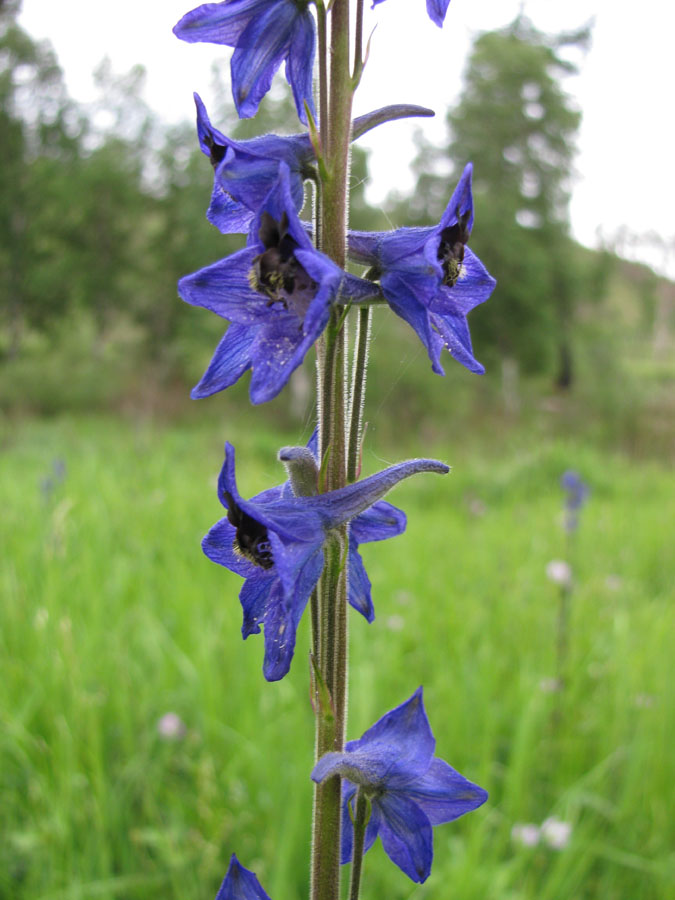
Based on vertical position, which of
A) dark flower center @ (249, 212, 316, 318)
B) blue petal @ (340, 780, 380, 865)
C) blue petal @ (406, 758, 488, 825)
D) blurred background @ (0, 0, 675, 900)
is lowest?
blurred background @ (0, 0, 675, 900)

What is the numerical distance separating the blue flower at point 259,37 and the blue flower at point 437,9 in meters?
0.10

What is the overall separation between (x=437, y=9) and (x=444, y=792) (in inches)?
37.9

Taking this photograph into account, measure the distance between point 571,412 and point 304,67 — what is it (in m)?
17.6

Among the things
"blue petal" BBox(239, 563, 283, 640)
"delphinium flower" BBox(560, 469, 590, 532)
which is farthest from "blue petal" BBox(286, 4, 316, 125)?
"delphinium flower" BBox(560, 469, 590, 532)

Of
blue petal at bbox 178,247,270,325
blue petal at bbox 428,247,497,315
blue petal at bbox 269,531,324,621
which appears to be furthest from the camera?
blue petal at bbox 428,247,497,315

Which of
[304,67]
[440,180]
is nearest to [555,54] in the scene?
[440,180]

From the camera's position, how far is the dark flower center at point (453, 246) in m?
0.87

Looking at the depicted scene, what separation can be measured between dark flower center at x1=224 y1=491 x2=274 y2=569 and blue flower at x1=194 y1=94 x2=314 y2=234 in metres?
0.35

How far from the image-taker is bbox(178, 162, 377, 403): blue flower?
75 cm

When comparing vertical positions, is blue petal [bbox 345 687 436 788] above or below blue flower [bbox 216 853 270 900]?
above

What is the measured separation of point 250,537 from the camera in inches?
32.3

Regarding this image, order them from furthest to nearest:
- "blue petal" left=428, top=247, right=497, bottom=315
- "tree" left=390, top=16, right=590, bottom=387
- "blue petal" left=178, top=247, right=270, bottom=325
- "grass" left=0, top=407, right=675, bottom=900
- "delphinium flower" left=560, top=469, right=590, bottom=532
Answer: "tree" left=390, top=16, right=590, bottom=387
"delphinium flower" left=560, top=469, right=590, bottom=532
"grass" left=0, top=407, right=675, bottom=900
"blue petal" left=428, top=247, right=497, bottom=315
"blue petal" left=178, top=247, right=270, bottom=325

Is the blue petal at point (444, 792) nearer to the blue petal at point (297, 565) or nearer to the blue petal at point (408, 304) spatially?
the blue petal at point (297, 565)

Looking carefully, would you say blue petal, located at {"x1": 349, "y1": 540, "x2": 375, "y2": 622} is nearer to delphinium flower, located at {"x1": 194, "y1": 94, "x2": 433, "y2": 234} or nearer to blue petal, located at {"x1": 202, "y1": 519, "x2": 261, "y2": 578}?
blue petal, located at {"x1": 202, "y1": 519, "x2": 261, "y2": 578}
